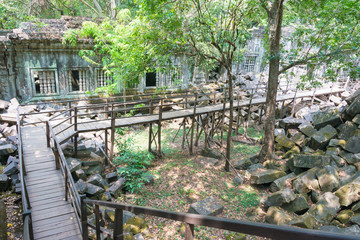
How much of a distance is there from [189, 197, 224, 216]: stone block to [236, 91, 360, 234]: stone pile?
1413 millimetres

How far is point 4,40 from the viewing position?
13.1 meters

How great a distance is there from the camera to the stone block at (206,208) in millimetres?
7087

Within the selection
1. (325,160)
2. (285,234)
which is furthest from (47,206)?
(325,160)

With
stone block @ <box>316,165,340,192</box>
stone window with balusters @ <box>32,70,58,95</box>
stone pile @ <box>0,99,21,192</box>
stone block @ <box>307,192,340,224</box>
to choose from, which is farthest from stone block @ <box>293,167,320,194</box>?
stone window with balusters @ <box>32,70,58,95</box>

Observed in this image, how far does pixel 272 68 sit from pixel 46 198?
30.5 feet

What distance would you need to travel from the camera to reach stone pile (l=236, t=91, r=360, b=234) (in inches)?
263

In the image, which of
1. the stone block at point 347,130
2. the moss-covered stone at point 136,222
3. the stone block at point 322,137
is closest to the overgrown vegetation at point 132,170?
the moss-covered stone at point 136,222

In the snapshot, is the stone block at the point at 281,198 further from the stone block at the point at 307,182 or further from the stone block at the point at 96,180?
the stone block at the point at 96,180

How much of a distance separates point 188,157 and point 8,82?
408 inches

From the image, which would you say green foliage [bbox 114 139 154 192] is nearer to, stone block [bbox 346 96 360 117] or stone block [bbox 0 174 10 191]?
stone block [bbox 0 174 10 191]

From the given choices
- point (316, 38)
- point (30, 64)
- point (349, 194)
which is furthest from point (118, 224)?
point (30, 64)

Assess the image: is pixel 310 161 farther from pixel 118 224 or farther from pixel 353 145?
pixel 118 224

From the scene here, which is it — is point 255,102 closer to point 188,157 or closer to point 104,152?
point 188,157

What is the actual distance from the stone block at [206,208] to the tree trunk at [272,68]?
4772 mm
